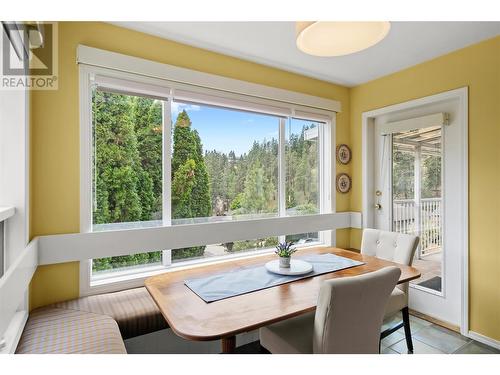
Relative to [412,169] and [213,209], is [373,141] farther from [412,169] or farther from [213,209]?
[213,209]

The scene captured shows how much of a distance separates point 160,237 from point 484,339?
8.69 feet

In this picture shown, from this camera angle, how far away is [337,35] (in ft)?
4.52

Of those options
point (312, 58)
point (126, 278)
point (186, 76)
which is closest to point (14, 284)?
point (126, 278)

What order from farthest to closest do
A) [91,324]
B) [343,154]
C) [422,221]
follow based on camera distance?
[343,154] → [422,221] → [91,324]

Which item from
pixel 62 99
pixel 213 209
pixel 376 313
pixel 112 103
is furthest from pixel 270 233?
pixel 62 99

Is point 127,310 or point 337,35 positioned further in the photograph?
point 127,310

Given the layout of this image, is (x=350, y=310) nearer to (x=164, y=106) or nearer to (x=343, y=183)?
(x=164, y=106)

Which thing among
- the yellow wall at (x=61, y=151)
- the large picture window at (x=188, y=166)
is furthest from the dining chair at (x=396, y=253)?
the yellow wall at (x=61, y=151)

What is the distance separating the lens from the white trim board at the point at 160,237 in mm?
1848

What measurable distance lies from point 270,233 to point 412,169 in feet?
5.14

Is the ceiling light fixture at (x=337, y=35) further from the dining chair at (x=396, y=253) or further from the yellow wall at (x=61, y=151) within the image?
the dining chair at (x=396, y=253)

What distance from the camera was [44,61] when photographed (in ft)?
6.08

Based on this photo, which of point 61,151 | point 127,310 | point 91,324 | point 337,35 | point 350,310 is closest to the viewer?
point 350,310

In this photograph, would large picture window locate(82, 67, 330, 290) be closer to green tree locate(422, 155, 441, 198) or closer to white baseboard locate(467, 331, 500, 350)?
green tree locate(422, 155, 441, 198)
